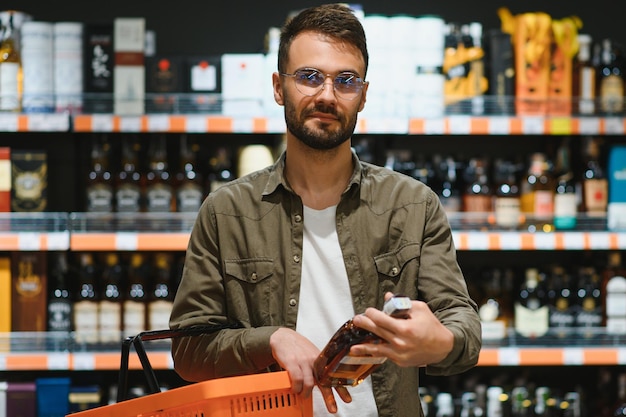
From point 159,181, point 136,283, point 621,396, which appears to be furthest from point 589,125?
point 136,283

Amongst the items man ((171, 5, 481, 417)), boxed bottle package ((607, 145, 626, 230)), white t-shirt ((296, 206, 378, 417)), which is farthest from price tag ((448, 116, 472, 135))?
white t-shirt ((296, 206, 378, 417))

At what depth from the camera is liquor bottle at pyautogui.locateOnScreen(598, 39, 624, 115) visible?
348cm

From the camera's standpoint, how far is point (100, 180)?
3580 mm

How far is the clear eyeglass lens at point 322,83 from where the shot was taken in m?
1.58

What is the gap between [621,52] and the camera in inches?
147

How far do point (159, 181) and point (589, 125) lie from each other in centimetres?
181

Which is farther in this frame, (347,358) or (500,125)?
(500,125)

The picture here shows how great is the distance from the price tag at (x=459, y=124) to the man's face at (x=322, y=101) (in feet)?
5.81

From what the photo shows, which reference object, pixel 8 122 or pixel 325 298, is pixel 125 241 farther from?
pixel 325 298

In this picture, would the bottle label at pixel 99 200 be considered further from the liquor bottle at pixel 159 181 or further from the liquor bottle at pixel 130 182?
the liquor bottle at pixel 159 181

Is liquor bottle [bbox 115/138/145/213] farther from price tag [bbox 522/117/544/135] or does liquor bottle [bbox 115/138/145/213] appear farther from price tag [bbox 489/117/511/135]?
price tag [bbox 522/117/544/135]

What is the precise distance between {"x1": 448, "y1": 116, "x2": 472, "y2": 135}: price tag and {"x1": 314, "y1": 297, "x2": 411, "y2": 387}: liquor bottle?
2.11 m

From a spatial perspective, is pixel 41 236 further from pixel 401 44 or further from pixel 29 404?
pixel 401 44

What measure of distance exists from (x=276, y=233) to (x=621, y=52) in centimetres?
262
